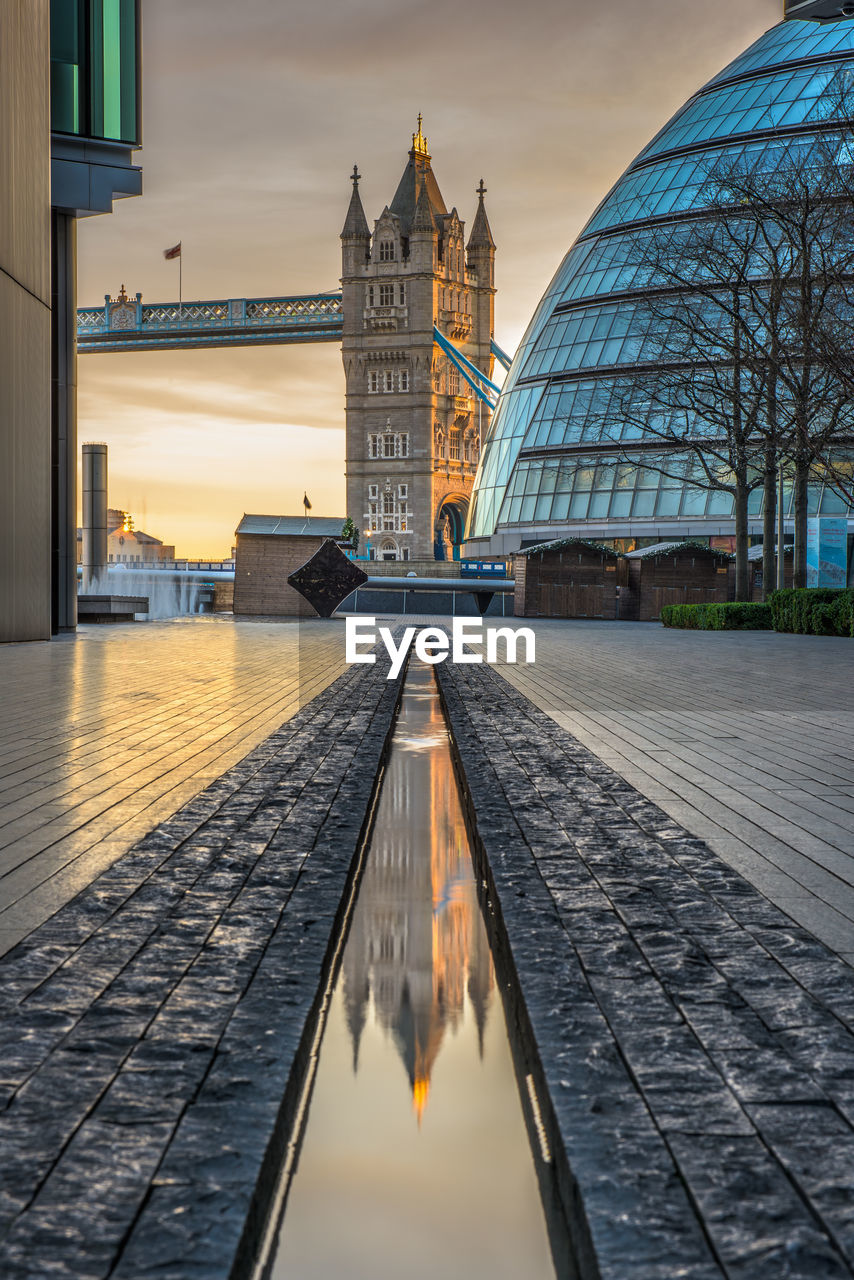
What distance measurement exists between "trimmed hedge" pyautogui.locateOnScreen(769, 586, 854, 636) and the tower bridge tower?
335 feet

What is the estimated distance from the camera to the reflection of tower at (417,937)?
396cm

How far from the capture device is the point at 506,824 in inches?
252

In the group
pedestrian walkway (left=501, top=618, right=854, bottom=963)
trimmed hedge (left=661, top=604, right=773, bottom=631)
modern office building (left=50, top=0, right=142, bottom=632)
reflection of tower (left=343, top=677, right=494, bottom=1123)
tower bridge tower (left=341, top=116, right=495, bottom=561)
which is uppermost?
tower bridge tower (left=341, top=116, right=495, bottom=561)

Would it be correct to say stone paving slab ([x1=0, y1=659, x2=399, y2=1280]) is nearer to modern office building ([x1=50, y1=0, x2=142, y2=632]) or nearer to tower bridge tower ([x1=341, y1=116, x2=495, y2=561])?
modern office building ([x1=50, y1=0, x2=142, y2=632])

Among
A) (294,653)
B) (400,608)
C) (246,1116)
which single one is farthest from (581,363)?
(246,1116)

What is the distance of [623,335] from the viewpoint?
57.2 m

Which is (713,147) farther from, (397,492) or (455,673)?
(397,492)

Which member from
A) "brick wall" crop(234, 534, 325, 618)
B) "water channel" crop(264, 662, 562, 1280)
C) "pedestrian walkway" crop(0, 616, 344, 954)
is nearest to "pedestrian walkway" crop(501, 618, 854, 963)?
"water channel" crop(264, 662, 562, 1280)

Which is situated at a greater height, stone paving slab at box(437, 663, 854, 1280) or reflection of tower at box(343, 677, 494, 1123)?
stone paving slab at box(437, 663, 854, 1280)

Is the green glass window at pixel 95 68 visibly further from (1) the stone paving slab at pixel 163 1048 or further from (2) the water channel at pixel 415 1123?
(2) the water channel at pixel 415 1123

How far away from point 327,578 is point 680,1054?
19.8 meters

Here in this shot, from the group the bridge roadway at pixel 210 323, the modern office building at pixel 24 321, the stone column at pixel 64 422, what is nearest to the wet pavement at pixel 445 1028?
the modern office building at pixel 24 321

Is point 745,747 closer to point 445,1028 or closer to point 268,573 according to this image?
point 445,1028

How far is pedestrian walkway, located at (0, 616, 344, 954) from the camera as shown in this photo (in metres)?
5.57
